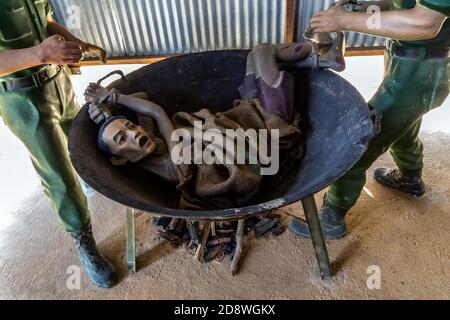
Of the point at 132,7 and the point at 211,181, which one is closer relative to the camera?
the point at 211,181

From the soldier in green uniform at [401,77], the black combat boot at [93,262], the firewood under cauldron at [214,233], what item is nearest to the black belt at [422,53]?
the soldier in green uniform at [401,77]

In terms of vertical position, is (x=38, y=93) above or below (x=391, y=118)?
above

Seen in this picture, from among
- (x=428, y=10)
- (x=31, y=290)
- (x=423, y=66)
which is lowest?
(x=31, y=290)

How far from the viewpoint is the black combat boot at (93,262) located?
1.78 m

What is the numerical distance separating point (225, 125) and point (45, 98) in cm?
73

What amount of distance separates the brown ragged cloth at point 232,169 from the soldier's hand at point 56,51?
1.50 feet

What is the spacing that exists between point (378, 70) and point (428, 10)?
8.11 ft

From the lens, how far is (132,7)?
9.37 ft

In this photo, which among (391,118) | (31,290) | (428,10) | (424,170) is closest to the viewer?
(428,10)

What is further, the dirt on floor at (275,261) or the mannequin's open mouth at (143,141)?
the dirt on floor at (275,261)

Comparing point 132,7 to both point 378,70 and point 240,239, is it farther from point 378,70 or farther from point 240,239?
point 378,70

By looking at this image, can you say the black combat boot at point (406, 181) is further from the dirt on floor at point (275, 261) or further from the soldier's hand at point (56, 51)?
the soldier's hand at point (56, 51)
